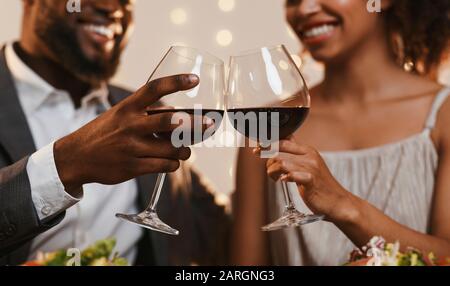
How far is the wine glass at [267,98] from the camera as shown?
3.19 ft

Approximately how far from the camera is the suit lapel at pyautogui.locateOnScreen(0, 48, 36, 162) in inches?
63.1

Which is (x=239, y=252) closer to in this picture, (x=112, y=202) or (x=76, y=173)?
(x=112, y=202)

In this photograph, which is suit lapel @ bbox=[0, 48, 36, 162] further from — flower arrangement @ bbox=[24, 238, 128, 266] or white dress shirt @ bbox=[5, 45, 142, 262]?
flower arrangement @ bbox=[24, 238, 128, 266]

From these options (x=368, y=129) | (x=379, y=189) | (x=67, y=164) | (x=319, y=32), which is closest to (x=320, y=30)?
(x=319, y=32)

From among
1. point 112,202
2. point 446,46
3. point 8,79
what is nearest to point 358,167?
point 446,46

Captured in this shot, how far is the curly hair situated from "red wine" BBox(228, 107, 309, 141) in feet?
2.56

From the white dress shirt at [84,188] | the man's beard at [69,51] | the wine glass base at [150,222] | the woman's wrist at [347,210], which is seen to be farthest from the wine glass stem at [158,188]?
the man's beard at [69,51]

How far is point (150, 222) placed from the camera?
979mm

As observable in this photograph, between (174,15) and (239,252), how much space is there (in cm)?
78

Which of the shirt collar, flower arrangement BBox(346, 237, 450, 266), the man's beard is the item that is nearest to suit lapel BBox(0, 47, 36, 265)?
the shirt collar
